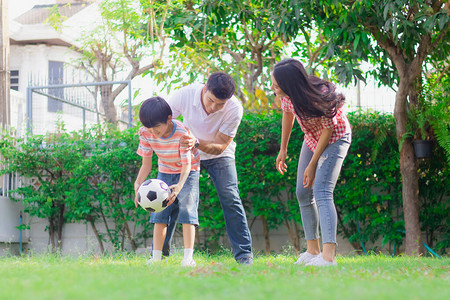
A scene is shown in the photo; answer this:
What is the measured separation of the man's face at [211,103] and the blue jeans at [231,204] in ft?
1.43

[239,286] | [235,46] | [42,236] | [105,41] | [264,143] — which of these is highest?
[105,41]

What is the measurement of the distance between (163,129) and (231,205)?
3.02 feet

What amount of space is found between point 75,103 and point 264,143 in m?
4.59

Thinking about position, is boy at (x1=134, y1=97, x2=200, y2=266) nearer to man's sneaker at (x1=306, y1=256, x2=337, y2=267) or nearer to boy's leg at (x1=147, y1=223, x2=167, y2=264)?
boy's leg at (x1=147, y1=223, x2=167, y2=264)

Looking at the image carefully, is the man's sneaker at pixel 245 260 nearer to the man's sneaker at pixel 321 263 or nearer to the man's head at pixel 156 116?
the man's sneaker at pixel 321 263

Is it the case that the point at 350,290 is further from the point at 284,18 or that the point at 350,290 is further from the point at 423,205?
the point at 423,205

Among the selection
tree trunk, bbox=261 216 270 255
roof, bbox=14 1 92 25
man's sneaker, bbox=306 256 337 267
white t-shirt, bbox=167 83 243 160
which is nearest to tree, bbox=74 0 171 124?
tree trunk, bbox=261 216 270 255

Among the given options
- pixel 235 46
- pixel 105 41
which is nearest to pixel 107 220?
pixel 235 46

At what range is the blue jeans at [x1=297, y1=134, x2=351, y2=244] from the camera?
4223 millimetres

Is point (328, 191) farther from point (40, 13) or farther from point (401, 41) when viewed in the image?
point (40, 13)

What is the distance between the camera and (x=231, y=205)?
477 cm

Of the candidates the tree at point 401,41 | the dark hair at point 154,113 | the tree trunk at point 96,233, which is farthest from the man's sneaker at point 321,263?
the tree trunk at point 96,233

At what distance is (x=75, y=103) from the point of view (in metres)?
10.3

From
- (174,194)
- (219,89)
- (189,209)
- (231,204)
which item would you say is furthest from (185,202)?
(219,89)
